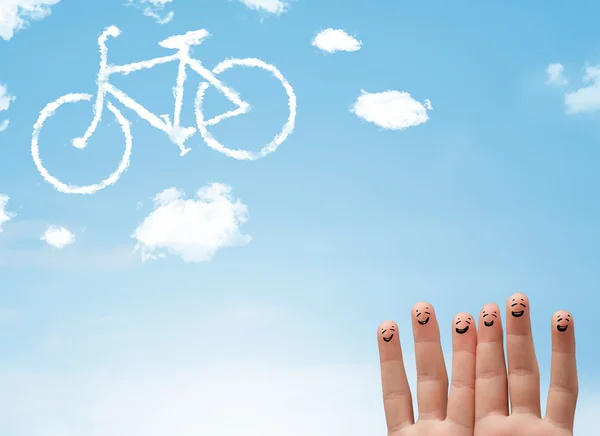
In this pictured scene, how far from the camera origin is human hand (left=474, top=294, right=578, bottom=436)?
861 centimetres

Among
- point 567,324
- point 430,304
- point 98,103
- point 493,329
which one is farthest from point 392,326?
point 98,103

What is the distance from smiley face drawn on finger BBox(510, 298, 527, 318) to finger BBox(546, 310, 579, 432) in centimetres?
35

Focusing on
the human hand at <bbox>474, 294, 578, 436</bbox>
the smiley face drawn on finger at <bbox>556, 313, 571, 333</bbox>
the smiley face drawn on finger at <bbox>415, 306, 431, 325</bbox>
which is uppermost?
the smiley face drawn on finger at <bbox>415, 306, 431, 325</bbox>

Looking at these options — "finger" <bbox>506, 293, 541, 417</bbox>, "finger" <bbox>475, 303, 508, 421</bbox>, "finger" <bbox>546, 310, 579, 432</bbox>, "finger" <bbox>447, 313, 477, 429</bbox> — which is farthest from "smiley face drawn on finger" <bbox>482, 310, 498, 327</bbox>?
"finger" <bbox>546, 310, 579, 432</bbox>

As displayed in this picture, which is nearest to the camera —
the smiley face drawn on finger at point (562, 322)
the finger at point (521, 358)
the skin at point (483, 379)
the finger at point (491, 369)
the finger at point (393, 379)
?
the smiley face drawn on finger at point (562, 322)

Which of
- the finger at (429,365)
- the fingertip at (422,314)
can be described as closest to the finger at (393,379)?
the finger at (429,365)

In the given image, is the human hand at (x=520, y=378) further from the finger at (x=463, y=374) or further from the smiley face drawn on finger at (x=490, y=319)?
the finger at (x=463, y=374)

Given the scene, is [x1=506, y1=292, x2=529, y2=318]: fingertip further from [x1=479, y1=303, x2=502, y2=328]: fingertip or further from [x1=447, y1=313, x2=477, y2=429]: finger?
[x1=447, y1=313, x2=477, y2=429]: finger

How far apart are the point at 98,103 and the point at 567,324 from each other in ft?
27.6

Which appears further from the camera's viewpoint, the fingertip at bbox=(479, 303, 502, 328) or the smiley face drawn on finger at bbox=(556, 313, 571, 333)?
the fingertip at bbox=(479, 303, 502, 328)

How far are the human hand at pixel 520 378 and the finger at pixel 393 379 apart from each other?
90 cm

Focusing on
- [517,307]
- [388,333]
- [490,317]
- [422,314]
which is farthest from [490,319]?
[388,333]

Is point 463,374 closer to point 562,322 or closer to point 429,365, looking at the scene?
point 429,365

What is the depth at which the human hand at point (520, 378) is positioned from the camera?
8609 millimetres
